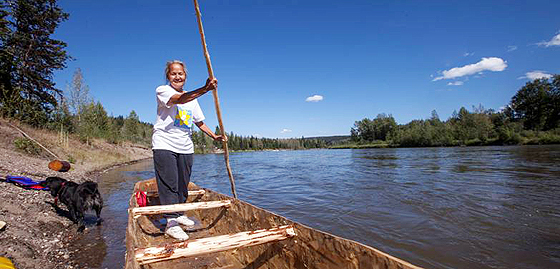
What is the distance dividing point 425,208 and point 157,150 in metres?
6.82

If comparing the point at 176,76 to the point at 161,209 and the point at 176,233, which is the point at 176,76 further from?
the point at 176,233

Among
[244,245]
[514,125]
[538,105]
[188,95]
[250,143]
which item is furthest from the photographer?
[250,143]

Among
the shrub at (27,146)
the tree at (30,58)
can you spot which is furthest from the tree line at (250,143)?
the shrub at (27,146)

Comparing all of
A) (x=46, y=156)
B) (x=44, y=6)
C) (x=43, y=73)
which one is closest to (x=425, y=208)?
(x=46, y=156)

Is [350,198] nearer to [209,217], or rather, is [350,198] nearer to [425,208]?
[425,208]

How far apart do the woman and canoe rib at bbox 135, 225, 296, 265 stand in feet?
4.17

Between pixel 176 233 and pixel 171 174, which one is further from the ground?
pixel 171 174

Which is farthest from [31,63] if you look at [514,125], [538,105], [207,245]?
[538,105]

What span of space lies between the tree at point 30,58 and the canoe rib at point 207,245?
24213 mm

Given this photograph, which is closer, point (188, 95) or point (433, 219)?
point (188, 95)

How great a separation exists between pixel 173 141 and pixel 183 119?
0.33 metres

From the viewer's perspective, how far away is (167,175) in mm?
3170

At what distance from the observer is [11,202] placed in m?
5.07

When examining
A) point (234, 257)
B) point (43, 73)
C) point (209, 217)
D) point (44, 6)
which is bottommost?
point (234, 257)
